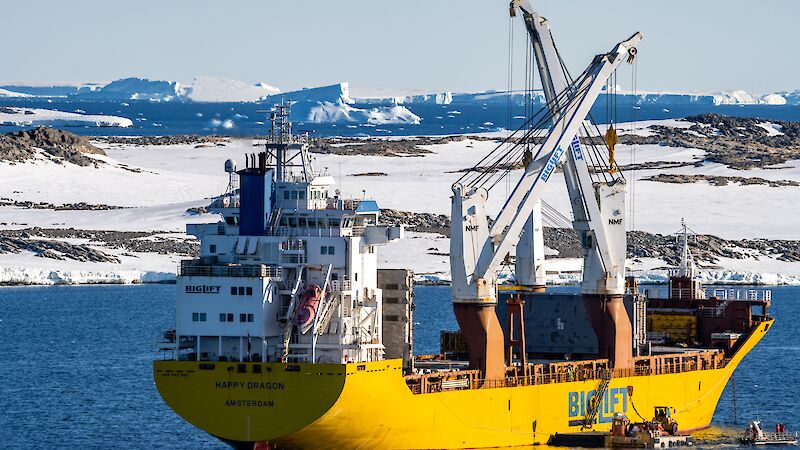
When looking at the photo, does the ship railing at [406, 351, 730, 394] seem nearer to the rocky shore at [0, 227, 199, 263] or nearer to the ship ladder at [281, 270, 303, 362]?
the ship ladder at [281, 270, 303, 362]

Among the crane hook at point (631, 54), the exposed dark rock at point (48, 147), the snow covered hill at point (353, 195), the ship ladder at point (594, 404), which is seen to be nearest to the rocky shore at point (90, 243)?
the snow covered hill at point (353, 195)

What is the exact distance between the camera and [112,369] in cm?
7775

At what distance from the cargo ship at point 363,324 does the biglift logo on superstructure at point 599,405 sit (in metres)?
0.05

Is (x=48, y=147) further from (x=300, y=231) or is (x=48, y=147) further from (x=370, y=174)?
(x=300, y=231)

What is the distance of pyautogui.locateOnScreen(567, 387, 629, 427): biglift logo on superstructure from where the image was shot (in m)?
59.2

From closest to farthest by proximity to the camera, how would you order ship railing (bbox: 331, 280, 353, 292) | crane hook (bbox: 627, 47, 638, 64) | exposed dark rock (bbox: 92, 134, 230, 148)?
ship railing (bbox: 331, 280, 353, 292), crane hook (bbox: 627, 47, 638, 64), exposed dark rock (bbox: 92, 134, 230, 148)

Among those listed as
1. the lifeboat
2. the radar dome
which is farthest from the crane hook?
the lifeboat

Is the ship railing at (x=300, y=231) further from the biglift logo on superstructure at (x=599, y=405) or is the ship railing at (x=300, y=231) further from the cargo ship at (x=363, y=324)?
the biglift logo on superstructure at (x=599, y=405)

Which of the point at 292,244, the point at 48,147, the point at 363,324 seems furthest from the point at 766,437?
the point at 48,147

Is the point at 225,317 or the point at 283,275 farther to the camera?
the point at 283,275

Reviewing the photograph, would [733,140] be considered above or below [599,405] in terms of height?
above

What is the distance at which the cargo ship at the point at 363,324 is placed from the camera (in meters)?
50.0

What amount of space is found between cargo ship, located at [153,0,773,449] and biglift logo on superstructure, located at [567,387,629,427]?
0.16ft

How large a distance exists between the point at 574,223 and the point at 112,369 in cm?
2435
